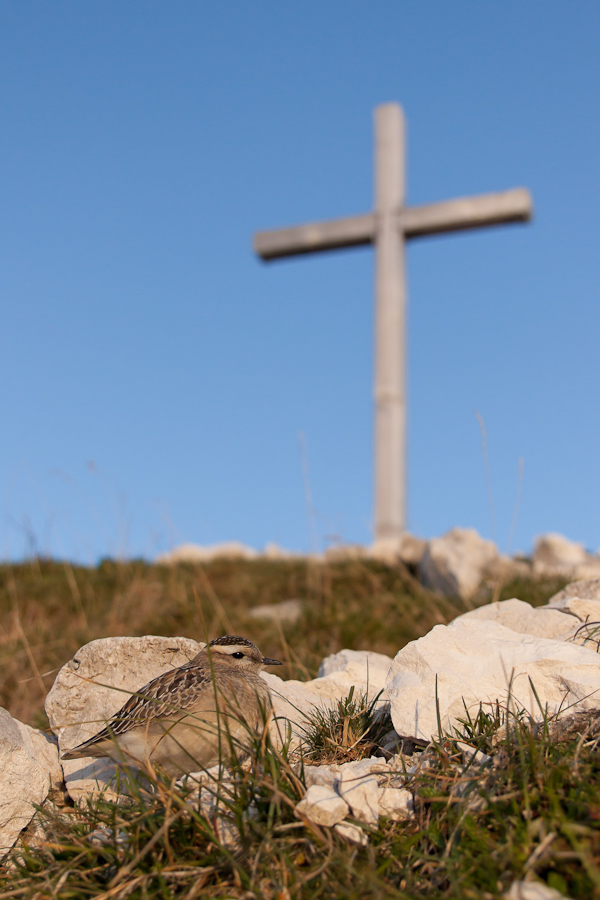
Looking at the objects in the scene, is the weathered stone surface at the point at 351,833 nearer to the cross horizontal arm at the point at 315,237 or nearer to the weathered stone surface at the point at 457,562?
the weathered stone surface at the point at 457,562

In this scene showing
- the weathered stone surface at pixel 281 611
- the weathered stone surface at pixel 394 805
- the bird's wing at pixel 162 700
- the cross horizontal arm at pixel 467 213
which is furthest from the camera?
the cross horizontal arm at pixel 467 213

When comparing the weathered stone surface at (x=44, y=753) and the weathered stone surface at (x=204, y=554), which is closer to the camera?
the weathered stone surface at (x=44, y=753)

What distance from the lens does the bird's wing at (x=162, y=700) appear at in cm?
327

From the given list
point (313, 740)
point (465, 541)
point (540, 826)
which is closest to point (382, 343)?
point (465, 541)

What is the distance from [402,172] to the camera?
13.3 meters

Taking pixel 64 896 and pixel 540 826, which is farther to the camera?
pixel 64 896

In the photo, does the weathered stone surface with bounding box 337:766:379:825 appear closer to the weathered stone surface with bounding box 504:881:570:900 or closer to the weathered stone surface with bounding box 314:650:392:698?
the weathered stone surface with bounding box 504:881:570:900

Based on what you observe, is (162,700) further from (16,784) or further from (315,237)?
(315,237)

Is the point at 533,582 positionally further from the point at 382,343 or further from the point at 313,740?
the point at 382,343

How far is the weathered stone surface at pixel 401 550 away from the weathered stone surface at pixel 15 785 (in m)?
7.14

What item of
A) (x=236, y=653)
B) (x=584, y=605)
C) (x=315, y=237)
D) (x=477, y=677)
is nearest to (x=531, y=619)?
(x=584, y=605)

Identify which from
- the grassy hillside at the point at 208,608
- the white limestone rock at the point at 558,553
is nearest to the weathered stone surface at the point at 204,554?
the grassy hillside at the point at 208,608

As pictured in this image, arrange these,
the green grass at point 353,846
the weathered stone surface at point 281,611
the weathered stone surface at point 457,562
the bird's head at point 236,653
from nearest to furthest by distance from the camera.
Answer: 1. the green grass at point 353,846
2. the bird's head at point 236,653
3. the weathered stone surface at point 281,611
4. the weathered stone surface at point 457,562

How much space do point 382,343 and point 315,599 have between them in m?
5.13
